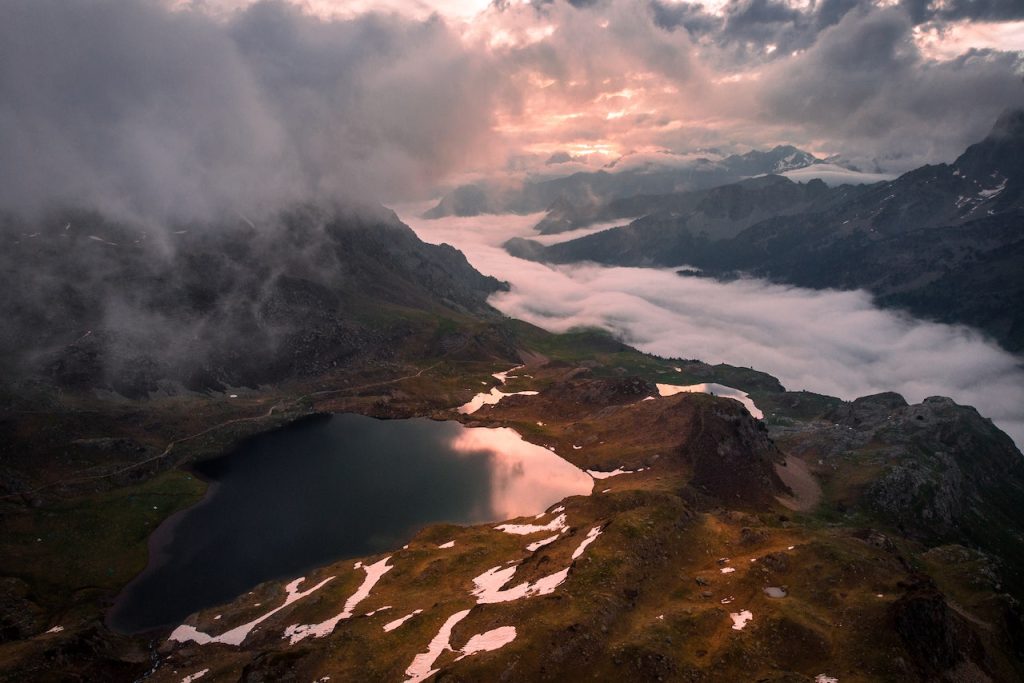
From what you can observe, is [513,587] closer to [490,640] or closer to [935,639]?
[490,640]

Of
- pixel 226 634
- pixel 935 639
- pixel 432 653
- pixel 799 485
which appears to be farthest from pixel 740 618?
pixel 799 485

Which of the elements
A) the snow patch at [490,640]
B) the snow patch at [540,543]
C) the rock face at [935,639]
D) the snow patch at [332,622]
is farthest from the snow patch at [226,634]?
the rock face at [935,639]

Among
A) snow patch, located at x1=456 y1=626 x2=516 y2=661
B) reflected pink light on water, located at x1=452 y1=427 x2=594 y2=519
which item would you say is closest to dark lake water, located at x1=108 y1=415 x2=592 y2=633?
reflected pink light on water, located at x1=452 y1=427 x2=594 y2=519

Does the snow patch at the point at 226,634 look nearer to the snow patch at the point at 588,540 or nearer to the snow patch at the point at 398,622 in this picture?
the snow patch at the point at 398,622

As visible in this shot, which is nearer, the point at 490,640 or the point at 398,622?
the point at 490,640

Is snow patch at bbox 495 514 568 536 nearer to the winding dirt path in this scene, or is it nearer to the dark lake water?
the dark lake water

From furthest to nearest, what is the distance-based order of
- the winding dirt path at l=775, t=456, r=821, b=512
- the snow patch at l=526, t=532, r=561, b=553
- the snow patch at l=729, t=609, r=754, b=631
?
1. the winding dirt path at l=775, t=456, r=821, b=512
2. the snow patch at l=526, t=532, r=561, b=553
3. the snow patch at l=729, t=609, r=754, b=631

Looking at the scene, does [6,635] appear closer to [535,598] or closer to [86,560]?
[86,560]
